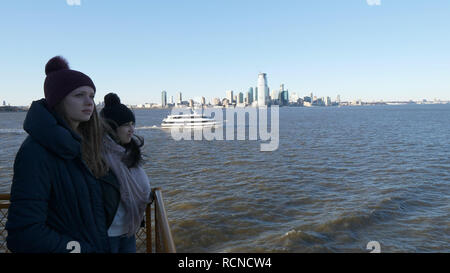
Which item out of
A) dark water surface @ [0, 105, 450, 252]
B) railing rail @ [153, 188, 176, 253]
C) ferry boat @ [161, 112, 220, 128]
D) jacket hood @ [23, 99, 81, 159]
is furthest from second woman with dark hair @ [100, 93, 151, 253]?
ferry boat @ [161, 112, 220, 128]

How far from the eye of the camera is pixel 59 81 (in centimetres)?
195

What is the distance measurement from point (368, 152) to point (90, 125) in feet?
91.8

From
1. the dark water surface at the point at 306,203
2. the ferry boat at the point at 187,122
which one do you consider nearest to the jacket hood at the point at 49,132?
the dark water surface at the point at 306,203

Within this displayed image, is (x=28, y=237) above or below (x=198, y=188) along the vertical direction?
above

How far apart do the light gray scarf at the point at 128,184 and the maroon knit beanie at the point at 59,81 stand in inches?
24.9

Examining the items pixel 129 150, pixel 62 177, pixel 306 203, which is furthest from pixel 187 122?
pixel 62 177

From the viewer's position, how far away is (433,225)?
10.3m

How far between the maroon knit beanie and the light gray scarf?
0.63m

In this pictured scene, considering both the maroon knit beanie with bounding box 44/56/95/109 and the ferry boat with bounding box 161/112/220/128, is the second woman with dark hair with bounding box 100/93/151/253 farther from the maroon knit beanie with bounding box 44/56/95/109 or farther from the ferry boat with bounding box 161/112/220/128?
the ferry boat with bounding box 161/112/220/128

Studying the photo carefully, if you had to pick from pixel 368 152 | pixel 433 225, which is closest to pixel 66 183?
pixel 433 225

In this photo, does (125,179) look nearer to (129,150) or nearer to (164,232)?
(129,150)

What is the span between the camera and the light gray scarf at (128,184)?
256cm

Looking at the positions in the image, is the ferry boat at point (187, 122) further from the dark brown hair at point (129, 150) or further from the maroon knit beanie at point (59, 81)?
the maroon knit beanie at point (59, 81)

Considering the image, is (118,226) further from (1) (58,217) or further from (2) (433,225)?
(2) (433,225)
